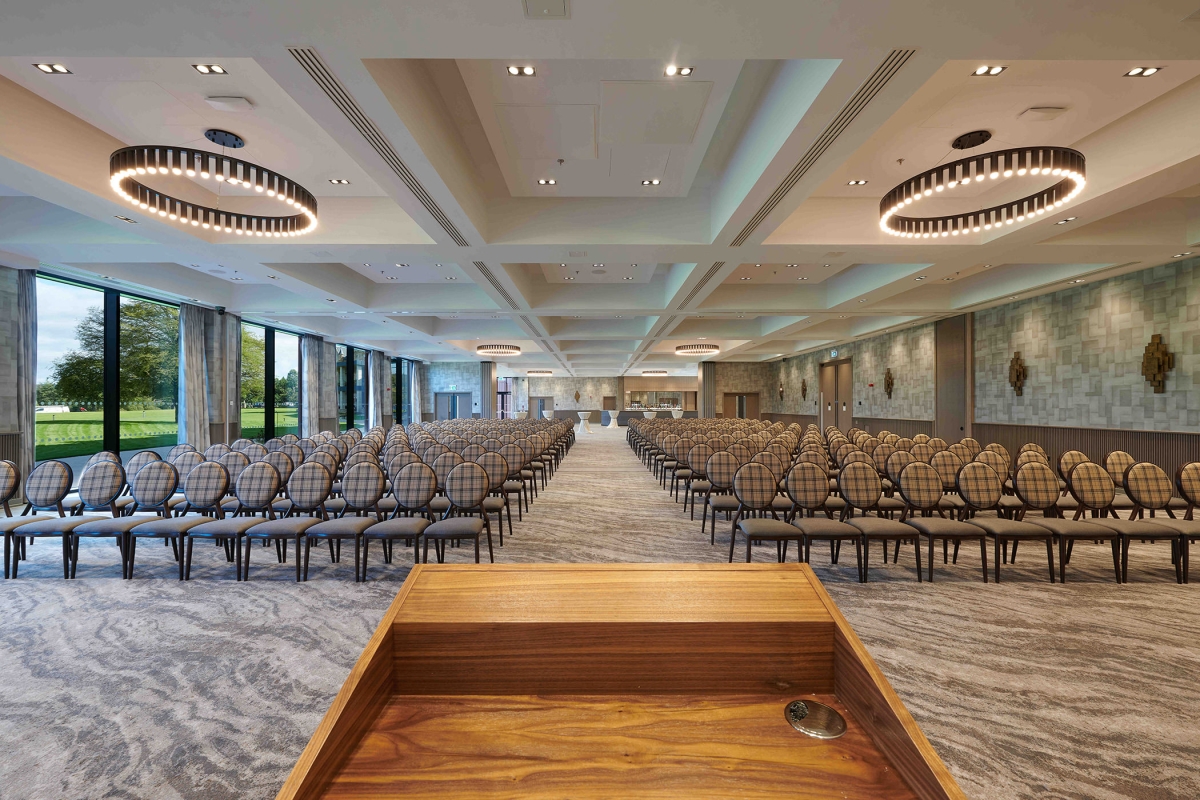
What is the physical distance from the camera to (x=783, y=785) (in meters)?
1.08

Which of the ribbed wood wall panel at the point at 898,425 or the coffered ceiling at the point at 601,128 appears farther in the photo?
the ribbed wood wall panel at the point at 898,425

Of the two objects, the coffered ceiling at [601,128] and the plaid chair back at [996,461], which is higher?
the coffered ceiling at [601,128]

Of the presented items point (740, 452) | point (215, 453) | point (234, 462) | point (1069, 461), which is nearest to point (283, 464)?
point (234, 462)

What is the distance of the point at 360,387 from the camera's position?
22094 millimetres

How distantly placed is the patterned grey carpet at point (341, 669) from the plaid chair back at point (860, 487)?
662mm

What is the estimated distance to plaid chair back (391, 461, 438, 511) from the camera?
222 inches

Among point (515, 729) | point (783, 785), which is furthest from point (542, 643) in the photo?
point (783, 785)

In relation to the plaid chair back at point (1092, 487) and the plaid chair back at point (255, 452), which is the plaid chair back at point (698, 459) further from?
the plaid chair back at point (255, 452)

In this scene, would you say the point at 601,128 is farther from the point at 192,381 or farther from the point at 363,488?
the point at 192,381

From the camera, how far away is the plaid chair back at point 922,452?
24.1 ft

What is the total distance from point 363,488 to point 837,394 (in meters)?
20.3

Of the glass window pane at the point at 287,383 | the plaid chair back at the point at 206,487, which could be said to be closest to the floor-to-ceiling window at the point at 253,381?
the glass window pane at the point at 287,383

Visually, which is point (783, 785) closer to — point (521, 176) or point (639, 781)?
point (639, 781)

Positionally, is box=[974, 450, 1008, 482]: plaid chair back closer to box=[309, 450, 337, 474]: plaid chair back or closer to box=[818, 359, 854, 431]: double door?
box=[309, 450, 337, 474]: plaid chair back
